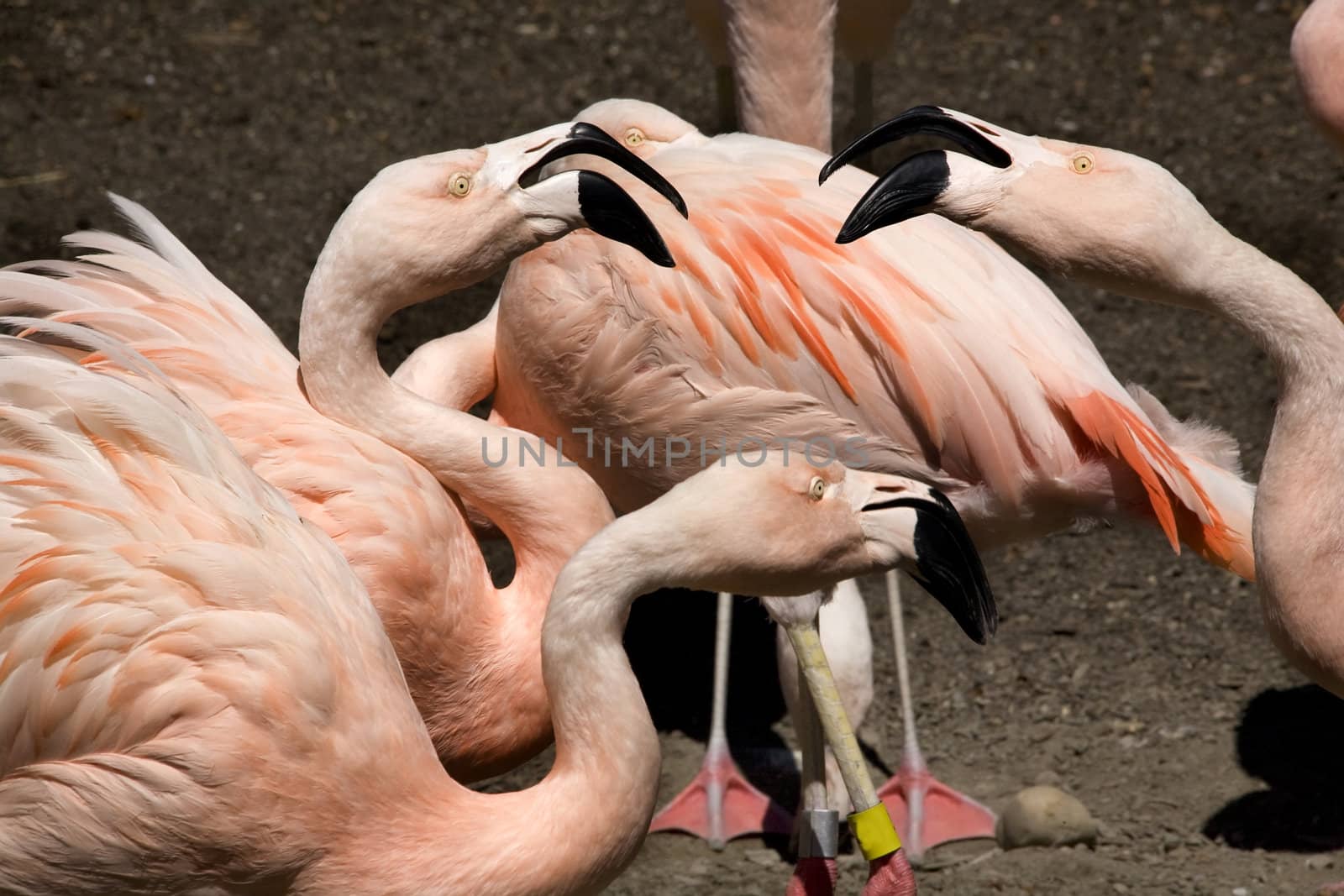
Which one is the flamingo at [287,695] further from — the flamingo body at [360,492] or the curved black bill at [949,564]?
the flamingo body at [360,492]

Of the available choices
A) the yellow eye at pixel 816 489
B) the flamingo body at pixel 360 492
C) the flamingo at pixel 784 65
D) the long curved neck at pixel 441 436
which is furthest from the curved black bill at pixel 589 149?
the flamingo at pixel 784 65

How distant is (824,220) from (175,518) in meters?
1.39

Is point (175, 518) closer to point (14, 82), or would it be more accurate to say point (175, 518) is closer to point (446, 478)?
point (446, 478)

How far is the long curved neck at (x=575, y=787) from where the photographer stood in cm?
241

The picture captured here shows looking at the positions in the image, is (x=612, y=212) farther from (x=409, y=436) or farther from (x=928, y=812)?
(x=928, y=812)

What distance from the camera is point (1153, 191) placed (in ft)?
8.86

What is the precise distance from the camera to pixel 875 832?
9.47ft

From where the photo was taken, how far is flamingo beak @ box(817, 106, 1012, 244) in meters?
2.70

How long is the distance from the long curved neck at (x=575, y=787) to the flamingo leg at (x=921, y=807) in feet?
4.97

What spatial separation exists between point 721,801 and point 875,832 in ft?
3.58

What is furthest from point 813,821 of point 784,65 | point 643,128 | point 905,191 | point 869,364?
point 784,65

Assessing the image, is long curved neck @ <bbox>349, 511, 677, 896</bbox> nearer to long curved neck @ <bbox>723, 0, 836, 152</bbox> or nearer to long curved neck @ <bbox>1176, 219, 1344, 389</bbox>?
long curved neck @ <bbox>1176, 219, 1344, 389</bbox>

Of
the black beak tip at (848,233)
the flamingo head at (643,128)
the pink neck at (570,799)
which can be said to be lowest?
the pink neck at (570,799)

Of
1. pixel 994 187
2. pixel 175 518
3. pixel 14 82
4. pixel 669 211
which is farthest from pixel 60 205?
pixel 994 187
